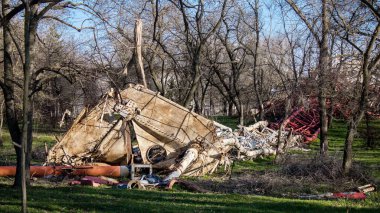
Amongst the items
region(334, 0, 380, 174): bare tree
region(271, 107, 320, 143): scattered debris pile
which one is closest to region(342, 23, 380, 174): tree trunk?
region(334, 0, 380, 174): bare tree

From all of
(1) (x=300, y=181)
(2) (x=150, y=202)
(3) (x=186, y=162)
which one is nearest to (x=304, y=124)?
(3) (x=186, y=162)

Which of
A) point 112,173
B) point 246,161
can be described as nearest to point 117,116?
point 112,173

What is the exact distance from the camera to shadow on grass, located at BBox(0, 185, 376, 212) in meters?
9.77

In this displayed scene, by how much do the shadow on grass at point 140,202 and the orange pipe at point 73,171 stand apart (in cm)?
359

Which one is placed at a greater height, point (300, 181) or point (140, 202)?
point (140, 202)

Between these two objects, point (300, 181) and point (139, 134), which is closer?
point (300, 181)

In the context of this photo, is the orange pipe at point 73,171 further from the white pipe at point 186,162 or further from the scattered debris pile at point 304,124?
the scattered debris pile at point 304,124

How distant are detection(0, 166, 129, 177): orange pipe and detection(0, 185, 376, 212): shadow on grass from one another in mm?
3589

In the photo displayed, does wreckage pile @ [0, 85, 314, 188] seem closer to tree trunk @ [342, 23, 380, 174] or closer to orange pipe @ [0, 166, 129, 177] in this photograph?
orange pipe @ [0, 166, 129, 177]

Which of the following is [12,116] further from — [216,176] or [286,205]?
[216,176]

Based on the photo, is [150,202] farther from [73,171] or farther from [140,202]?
[73,171]

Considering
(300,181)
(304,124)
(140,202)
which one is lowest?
(300,181)

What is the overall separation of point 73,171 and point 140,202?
21.7 ft

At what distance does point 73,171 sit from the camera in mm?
16703
